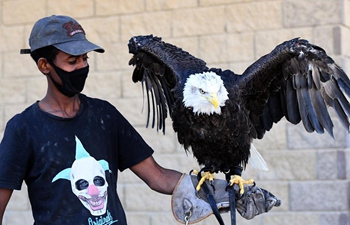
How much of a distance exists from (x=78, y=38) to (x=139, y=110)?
2.59 m

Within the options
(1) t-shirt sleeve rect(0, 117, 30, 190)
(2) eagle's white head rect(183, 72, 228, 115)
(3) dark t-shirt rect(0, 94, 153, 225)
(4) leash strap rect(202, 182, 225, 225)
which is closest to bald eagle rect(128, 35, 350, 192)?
(2) eagle's white head rect(183, 72, 228, 115)

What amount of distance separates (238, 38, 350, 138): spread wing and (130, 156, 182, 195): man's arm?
929 millimetres

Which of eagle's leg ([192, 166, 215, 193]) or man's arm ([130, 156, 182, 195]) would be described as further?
eagle's leg ([192, 166, 215, 193])

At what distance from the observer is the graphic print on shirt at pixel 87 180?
10.3 ft

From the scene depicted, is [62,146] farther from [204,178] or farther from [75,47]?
[204,178]

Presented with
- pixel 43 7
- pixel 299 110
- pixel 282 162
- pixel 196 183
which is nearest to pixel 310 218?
pixel 282 162

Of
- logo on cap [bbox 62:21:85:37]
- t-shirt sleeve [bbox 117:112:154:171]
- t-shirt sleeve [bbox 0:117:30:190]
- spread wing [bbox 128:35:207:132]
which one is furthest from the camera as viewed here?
spread wing [bbox 128:35:207:132]

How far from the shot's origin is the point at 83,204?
3145 millimetres

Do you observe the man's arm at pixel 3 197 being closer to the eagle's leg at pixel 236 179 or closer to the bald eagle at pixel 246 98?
the eagle's leg at pixel 236 179

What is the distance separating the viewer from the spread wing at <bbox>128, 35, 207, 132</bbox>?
438 cm

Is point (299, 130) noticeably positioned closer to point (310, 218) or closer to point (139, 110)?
point (310, 218)

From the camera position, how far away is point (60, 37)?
3.18 meters

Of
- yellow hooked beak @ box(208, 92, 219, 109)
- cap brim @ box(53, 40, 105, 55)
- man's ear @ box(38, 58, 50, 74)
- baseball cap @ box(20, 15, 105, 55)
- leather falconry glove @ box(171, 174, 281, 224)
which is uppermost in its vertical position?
baseball cap @ box(20, 15, 105, 55)

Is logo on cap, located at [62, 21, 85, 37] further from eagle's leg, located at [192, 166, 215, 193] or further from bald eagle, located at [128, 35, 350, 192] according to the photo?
eagle's leg, located at [192, 166, 215, 193]
